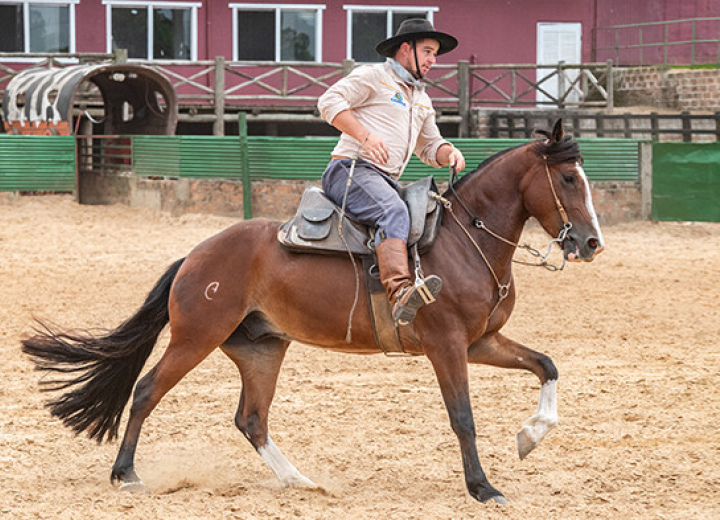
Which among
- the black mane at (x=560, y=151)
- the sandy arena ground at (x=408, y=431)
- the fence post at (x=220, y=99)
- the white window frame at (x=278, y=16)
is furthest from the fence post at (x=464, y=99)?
the black mane at (x=560, y=151)

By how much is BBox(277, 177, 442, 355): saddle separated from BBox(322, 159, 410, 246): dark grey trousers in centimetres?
6

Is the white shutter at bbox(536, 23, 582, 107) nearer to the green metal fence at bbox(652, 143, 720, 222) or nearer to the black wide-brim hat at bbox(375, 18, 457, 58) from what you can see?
the green metal fence at bbox(652, 143, 720, 222)

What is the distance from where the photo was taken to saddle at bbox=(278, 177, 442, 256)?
18.8ft

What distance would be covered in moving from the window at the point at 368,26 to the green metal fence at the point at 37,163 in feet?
30.1

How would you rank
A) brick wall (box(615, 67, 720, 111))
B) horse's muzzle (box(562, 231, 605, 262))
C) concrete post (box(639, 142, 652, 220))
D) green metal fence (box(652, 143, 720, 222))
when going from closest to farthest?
horse's muzzle (box(562, 231, 605, 262))
green metal fence (box(652, 143, 720, 222))
concrete post (box(639, 142, 652, 220))
brick wall (box(615, 67, 720, 111))

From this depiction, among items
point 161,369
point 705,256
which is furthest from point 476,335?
point 705,256

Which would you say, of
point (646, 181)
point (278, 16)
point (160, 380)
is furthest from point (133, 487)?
point (278, 16)

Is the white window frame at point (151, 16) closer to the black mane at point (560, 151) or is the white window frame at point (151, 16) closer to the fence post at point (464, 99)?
the fence post at point (464, 99)

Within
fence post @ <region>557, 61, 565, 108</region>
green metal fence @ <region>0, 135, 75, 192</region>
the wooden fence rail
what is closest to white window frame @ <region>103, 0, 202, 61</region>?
the wooden fence rail

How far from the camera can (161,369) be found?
19.3 ft

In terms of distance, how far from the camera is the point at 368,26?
1038 inches

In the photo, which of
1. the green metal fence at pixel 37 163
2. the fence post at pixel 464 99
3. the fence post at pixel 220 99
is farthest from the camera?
the fence post at pixel 464 99

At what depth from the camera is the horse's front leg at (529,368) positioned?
18.7ft

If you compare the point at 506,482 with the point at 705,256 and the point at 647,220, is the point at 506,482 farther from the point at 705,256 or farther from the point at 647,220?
the point at 647,220
